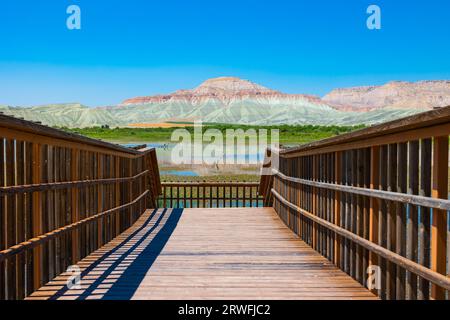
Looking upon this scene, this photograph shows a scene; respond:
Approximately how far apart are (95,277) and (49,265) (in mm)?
483

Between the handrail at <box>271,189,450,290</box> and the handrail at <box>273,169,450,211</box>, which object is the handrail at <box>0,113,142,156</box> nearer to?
Result: the handrail at <box>273,169,450,211</box>

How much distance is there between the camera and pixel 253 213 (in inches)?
436

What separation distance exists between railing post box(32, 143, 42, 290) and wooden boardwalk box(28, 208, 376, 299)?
0.45ft

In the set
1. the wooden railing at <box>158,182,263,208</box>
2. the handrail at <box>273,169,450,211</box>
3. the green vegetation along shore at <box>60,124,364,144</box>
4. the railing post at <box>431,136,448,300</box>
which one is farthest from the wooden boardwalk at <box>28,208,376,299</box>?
the green vegetation along shore at <box>60,124,364,144</box>

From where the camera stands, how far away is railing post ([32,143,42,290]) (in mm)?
4441

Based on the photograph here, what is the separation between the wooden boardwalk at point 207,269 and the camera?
4480 millimetres

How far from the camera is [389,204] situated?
4.07 metres

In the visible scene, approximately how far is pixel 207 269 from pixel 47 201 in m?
1.84

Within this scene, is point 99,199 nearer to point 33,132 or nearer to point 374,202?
point 33,132

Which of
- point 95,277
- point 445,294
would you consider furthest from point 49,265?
point 445,294

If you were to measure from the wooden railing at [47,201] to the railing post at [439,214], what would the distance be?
2913 mm

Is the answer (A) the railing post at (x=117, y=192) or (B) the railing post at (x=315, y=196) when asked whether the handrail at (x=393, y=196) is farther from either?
(A) the railing post at (x=117, y=192)

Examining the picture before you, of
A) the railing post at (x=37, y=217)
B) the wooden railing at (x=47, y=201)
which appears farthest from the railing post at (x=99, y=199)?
the railing post at (x=37, y=217)
